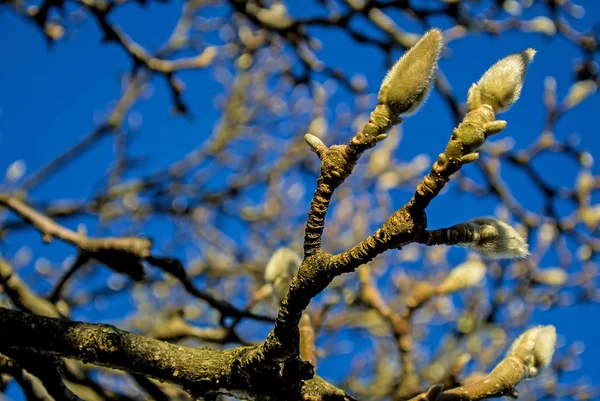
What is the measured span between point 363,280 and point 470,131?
5.41 ft

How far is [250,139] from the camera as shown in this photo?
5688 mm

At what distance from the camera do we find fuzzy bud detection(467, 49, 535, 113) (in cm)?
108

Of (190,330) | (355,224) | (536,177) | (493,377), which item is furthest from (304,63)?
(355,224)

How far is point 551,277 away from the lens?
11.8 ft

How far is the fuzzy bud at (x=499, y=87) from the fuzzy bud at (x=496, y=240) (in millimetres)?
218

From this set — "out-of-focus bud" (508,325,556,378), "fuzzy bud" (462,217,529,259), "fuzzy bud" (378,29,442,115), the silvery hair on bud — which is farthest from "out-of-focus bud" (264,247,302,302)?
"fuzzy bud" (378,29,442,115)

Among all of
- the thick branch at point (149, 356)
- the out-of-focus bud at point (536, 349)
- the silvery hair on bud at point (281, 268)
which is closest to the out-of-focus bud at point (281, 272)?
the silvery hair on bud at point (281, 268)

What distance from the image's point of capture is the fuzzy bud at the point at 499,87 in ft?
3.53

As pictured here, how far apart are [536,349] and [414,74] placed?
849mm

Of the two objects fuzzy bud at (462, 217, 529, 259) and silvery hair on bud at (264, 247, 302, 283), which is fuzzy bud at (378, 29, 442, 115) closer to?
fuzzy bud at (462, 217, 529, 259)

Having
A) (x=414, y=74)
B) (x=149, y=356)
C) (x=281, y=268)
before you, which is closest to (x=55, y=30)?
(x=281, y=268)

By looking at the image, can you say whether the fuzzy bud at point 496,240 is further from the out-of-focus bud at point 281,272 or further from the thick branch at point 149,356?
the out-of-focus bud at point 281,272

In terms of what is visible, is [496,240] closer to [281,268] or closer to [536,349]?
[536,349]

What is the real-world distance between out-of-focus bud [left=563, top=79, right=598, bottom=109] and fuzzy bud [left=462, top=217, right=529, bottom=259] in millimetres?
2306
